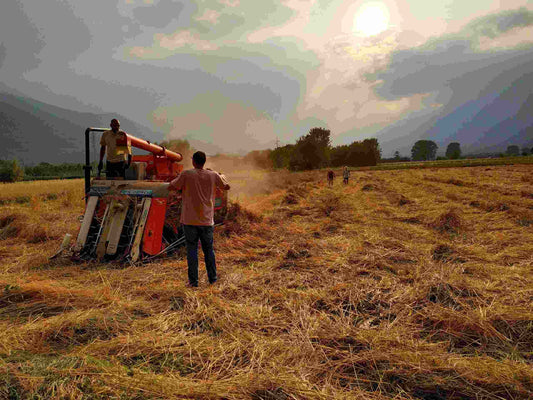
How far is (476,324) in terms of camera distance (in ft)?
10.6

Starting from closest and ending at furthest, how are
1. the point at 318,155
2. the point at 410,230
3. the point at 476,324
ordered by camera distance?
1. the point at 476,324
2. the point at 410,230
3. the point at 318,155

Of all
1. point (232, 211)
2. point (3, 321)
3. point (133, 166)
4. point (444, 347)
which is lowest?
point (444, 347)

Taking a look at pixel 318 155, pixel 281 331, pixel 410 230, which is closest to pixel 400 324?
pixel 281 331

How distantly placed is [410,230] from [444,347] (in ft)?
18.3

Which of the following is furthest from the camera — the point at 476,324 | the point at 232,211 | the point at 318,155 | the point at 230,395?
the point at 318,155

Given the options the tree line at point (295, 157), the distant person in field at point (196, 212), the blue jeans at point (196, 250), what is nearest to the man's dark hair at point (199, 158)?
the distant person in field at point (196, 212)

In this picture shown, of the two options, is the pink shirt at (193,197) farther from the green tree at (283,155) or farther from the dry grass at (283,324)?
the green tree at (283,155)

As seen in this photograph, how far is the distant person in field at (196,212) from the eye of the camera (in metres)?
4.81

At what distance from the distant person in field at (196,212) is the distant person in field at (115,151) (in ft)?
9.18

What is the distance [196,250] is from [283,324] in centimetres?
197

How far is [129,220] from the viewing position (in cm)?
652

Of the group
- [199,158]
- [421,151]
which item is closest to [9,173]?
[199,158]

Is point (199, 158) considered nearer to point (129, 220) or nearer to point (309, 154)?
point (129, 220)

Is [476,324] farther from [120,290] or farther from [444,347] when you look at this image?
[120,290]
